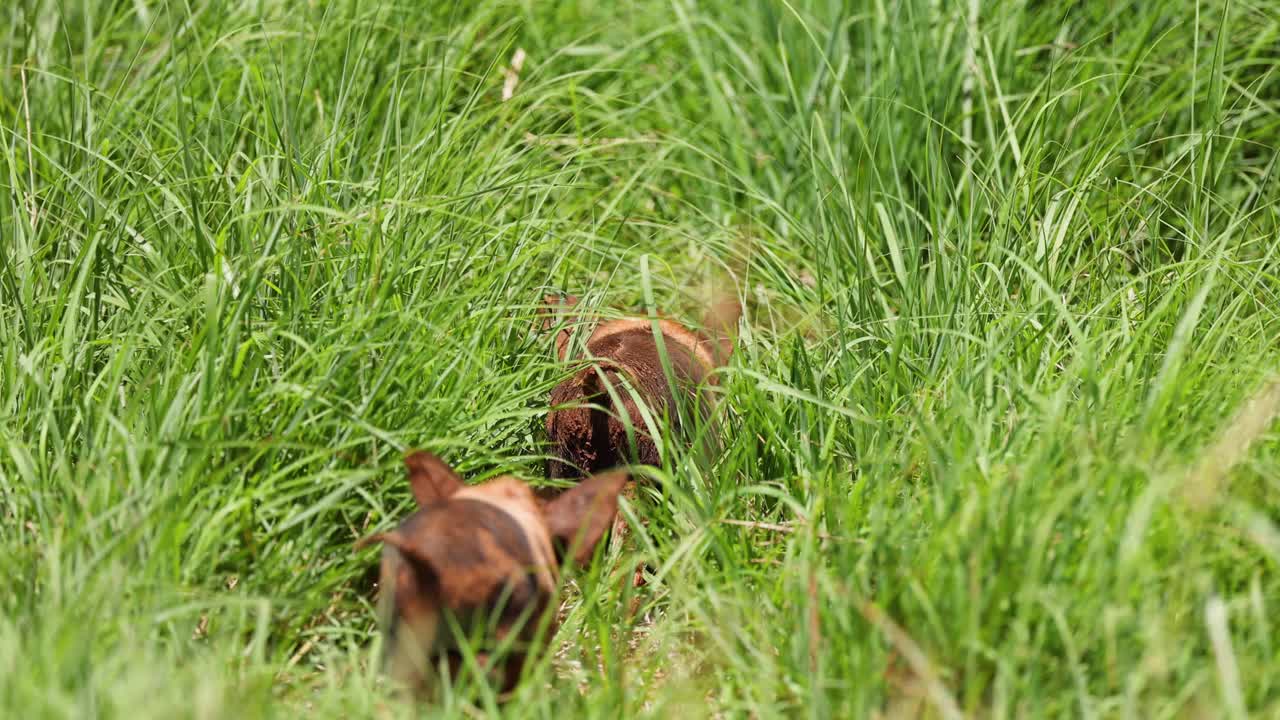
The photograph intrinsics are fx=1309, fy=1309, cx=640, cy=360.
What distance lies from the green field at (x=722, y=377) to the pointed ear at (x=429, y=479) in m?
0.18

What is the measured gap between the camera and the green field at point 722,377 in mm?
2199

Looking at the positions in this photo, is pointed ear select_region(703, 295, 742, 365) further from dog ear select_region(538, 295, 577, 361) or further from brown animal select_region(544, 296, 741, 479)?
dog ear select_region(538, 295, 577, 361)

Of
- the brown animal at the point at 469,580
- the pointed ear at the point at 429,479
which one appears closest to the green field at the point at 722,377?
the brown animal at the point at 469,580

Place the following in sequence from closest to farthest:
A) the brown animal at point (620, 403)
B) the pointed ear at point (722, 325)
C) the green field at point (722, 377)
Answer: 1. the green field at point (722, 377)
2. the brown animal at point (620, 403)
3. the pointed ear at point (722, 325)

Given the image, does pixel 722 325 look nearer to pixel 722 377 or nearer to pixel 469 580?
pixel 722 377

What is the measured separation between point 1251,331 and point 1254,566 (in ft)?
3.27

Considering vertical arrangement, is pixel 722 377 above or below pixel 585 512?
below

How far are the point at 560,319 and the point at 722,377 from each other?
44 cm

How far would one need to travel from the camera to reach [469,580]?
223cm

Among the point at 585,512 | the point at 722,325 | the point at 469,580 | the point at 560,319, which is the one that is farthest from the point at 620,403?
the point at 469,580

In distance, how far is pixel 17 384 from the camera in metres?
2.79

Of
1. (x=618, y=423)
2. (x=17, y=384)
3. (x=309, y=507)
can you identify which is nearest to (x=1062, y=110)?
(x=618, y=423)

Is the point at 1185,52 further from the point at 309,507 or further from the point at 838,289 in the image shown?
the point at 309,507

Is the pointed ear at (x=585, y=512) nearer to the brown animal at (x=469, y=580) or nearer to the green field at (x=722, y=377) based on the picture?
the brown animal at (x=469, y=580)
